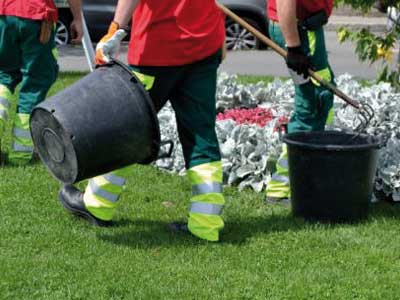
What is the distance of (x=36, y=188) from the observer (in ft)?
20.2

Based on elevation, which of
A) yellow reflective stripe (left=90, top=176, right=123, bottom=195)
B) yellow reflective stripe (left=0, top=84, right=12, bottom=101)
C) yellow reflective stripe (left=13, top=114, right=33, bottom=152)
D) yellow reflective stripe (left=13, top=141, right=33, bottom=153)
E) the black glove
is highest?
the black glove

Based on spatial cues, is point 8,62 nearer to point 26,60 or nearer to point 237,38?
point 26,60

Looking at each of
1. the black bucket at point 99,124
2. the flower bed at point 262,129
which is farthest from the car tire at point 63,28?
the black bucket at point 99,124

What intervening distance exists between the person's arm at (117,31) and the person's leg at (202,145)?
448 mm

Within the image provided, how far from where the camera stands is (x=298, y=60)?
5363mm

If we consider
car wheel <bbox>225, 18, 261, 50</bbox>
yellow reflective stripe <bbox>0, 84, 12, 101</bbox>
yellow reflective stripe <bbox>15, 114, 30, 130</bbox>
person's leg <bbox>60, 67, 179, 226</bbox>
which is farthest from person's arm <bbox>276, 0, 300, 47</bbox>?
car wheel <bbox>225, 18, 261, 50</bbox>

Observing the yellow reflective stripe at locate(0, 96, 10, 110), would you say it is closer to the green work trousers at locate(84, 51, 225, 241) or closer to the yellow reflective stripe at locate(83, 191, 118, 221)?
the yellow reflective stripe at locate(83, 191, 118, 221)

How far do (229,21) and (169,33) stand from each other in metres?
11.2

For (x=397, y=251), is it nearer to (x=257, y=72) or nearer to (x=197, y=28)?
(x=197, y=28)

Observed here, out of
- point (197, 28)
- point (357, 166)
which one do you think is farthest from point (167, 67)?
point (357, 166)

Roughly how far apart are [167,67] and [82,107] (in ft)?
1.81

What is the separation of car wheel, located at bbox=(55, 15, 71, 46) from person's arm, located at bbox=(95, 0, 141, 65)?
457 inches

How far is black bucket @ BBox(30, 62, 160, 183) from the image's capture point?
4738 mm

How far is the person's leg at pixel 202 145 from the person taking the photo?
16.9 feet
